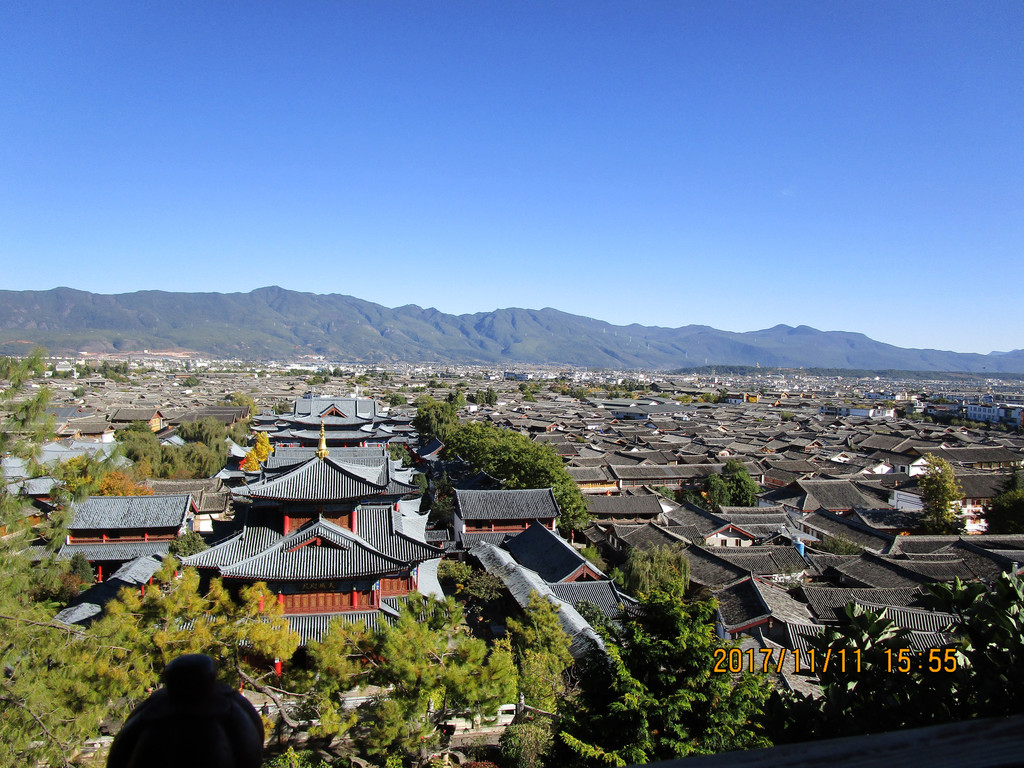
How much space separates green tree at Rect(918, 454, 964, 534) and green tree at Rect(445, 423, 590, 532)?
14.3 m

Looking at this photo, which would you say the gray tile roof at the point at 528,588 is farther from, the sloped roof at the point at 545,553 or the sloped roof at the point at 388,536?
the sloped roof at the point at 388,536

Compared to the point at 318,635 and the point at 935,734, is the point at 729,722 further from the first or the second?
the point at 318,635

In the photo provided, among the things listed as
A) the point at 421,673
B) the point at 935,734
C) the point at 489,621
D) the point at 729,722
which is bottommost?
the point at 489,621

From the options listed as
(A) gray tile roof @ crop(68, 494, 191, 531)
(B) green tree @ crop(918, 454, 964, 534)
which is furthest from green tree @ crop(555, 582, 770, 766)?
(B) green tree @ crop(918, 454, 964, 534)

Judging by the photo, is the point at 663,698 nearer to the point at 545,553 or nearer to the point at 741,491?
the point at 545,553

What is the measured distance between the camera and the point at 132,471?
27.1 m

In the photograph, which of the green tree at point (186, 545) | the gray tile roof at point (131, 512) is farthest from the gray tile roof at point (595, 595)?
the gray tile roof at point (131, 512)

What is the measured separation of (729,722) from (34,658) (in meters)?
8.66

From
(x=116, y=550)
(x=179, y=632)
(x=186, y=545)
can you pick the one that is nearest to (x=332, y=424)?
(x=186, y=545)

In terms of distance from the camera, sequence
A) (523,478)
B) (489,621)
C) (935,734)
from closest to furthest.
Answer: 1. (935,734)
2. (489,621)
3. (523,478)

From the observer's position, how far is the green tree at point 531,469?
23062mm

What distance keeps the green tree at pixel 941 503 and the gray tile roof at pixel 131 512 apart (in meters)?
28.8

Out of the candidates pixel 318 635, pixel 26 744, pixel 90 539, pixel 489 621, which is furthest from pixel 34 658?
pixel 90 539

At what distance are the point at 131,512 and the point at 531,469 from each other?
14.0 metres
